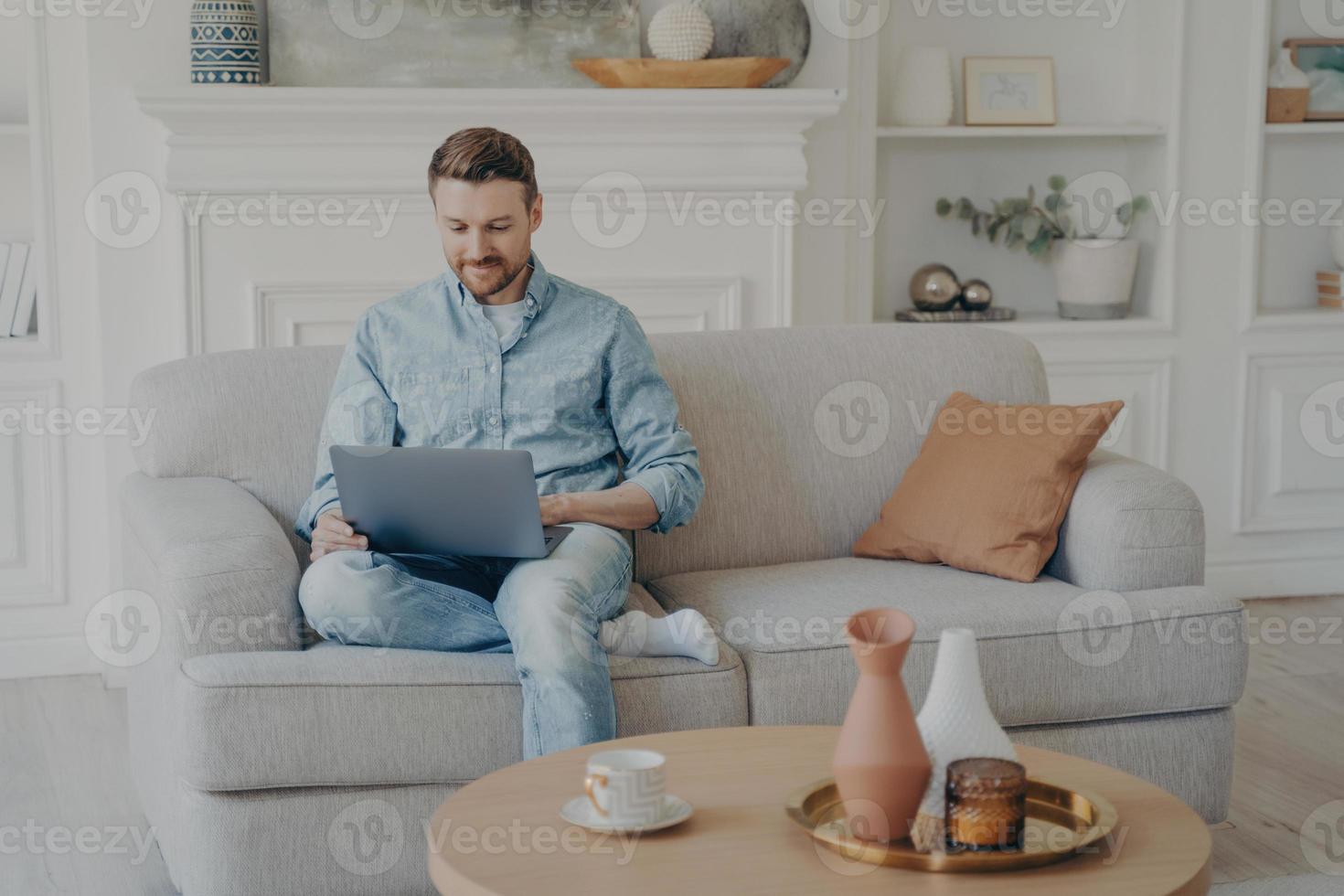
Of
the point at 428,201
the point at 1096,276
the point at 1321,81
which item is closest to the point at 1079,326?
the point at 1096,276

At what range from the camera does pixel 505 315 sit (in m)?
2.47

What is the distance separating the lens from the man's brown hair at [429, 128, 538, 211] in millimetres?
2342

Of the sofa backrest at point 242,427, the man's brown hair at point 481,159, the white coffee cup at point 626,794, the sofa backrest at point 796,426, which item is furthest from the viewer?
the sofa backrest at point 796,426

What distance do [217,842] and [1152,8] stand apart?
10.5 ft

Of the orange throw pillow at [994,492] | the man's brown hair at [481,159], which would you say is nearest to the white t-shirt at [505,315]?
the man's brown hair at [481,159]

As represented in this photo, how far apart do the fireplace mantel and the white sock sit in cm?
149

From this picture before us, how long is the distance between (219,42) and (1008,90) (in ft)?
6.62

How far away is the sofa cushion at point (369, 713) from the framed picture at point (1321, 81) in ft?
9.38

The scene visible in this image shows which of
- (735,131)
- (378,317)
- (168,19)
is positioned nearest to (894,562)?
(378,317)

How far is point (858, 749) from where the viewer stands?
1.50 meters

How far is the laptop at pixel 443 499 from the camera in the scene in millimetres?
2135

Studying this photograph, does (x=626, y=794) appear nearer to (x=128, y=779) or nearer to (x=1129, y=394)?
(x=128, y=779)

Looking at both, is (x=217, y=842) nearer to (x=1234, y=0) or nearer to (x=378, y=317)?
(x=378, y=317)

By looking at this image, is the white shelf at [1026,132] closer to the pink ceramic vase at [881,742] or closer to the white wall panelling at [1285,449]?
the white wall panelling at [1285,449]
